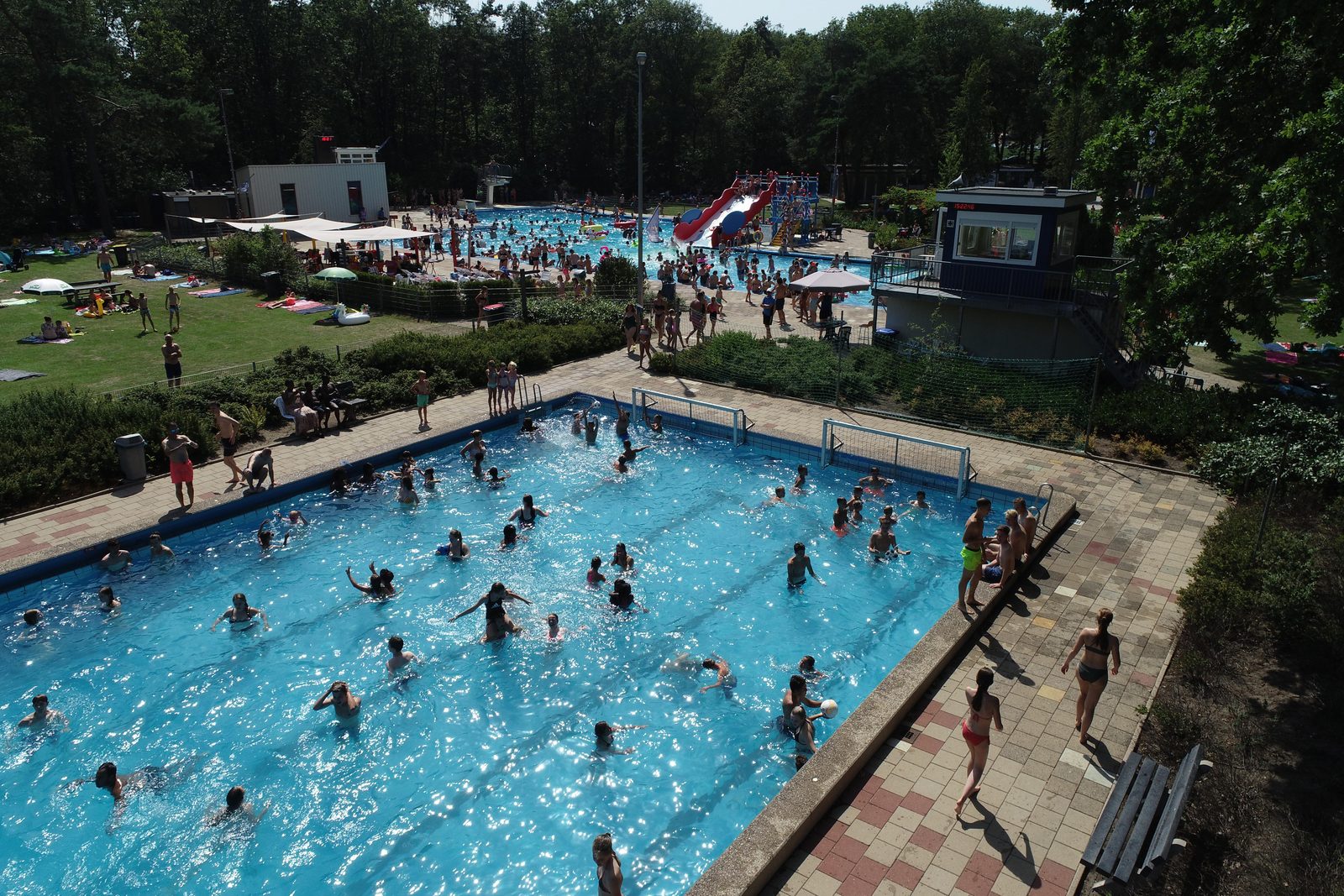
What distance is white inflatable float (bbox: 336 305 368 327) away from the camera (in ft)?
90.6

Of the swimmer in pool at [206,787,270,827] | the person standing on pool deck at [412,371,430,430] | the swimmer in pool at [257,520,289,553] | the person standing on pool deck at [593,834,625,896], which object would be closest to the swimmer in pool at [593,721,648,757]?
the person standing on pool deck at [593,834,625,896]

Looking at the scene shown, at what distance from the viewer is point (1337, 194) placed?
8633mm

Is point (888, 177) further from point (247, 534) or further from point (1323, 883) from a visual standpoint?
point (1323, 883)

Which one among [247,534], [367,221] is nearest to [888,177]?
[367,221]

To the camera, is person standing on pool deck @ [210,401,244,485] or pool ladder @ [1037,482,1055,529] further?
person standing on pool deck @ [210,401,244,485]

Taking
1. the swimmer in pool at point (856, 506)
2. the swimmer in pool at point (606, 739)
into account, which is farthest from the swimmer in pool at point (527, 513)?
the swimmer in pool at point (606, 739)

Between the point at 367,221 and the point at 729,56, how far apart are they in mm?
40241

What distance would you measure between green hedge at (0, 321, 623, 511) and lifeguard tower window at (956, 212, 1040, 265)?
1012 cm

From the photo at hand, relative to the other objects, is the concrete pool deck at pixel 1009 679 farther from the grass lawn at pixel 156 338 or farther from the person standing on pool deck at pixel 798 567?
the grass lawn at pixel 156 338

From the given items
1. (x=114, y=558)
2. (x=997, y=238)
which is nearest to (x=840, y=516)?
(x=997, y=238)

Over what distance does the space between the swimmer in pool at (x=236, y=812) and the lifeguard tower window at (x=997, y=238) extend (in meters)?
19.1

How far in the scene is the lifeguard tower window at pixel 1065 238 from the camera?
20.5 metres

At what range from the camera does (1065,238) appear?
823 inches

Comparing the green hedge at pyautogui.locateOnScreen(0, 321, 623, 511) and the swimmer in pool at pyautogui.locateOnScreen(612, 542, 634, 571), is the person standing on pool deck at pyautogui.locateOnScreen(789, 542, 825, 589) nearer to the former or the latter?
the swimmer in pool at pyautogui.locateOnScreen(612, 542, 634, 571)
